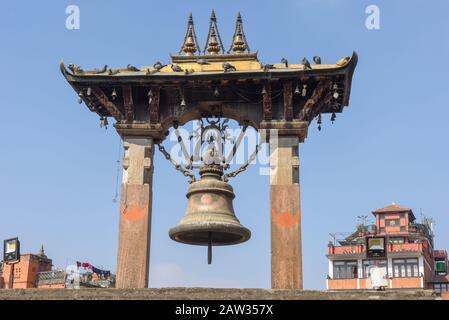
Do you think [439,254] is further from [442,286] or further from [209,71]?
[209,71]

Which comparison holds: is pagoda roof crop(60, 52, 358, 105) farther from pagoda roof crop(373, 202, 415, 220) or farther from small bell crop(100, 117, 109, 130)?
pagoda roof crop(373, 202, 415, 220)

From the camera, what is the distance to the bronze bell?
1611 centimetres

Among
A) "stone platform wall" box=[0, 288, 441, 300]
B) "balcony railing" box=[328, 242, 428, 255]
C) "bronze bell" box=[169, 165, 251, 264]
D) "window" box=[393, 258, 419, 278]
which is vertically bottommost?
"stone platform wall" box=[0, 288, 441, 300]

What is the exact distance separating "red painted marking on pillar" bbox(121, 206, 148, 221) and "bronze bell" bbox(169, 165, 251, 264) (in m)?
1.05

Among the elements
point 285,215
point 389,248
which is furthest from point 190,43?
point 389,248

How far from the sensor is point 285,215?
16734 millimetres

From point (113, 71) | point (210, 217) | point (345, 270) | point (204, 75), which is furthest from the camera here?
point (345, 270)

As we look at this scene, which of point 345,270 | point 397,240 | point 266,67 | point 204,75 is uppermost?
point 397,240

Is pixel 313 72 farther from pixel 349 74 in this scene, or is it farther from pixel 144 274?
pixel 144 274

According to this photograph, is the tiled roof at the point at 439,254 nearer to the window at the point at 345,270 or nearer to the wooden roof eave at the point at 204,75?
the window at the point at 345,270

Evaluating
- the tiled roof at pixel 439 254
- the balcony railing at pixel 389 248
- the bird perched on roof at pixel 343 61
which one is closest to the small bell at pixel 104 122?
the bird perched on roof at pixel 343 61

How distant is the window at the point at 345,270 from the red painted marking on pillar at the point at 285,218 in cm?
5903

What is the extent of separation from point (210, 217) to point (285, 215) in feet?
6.26

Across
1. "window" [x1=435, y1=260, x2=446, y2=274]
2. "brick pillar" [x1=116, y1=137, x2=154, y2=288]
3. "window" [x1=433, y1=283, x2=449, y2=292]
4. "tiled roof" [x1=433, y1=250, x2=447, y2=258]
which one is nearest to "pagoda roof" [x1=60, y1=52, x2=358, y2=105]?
"brick pillar" [x1=116, y1=137, x2=154, y2=288]
